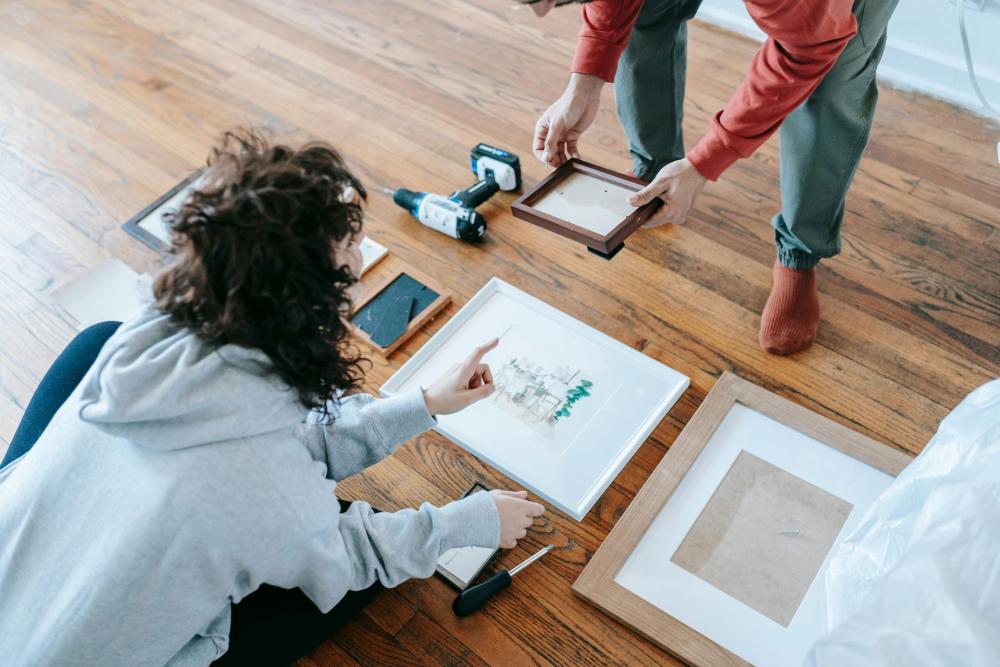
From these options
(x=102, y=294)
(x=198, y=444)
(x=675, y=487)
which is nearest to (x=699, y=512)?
(x=675, y=487)

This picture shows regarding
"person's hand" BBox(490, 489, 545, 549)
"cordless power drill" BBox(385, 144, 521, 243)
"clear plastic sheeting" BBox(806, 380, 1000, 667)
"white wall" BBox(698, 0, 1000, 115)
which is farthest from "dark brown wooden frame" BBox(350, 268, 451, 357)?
"white wall" BBox(698, 0, 1000, 115)

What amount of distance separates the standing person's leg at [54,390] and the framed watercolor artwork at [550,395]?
474mm

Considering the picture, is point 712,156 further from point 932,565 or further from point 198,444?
point 198,444

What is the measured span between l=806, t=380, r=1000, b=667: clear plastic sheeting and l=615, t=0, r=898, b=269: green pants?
1.49 feet

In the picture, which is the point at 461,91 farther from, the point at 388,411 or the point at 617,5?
the point at 388,411

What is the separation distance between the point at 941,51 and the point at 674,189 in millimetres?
1023

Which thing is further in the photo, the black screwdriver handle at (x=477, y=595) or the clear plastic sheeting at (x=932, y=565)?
the black screwdriver handle at (x=477, y=595)

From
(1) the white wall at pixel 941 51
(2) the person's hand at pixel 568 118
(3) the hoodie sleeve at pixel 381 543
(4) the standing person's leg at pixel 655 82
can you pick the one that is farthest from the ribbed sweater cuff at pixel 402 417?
(1) the white wall at pixel 941 51

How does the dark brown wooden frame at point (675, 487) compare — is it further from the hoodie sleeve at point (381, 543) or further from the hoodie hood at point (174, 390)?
the hoodie hood at point (174, 390)

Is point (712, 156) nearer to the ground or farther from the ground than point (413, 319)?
farther from the ground

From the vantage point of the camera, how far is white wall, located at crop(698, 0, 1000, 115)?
1684 mm

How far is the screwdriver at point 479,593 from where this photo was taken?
3.71 feet

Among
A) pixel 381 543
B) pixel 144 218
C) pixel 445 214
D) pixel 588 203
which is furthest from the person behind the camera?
pixel 144 218

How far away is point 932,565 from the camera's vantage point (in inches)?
31.9
